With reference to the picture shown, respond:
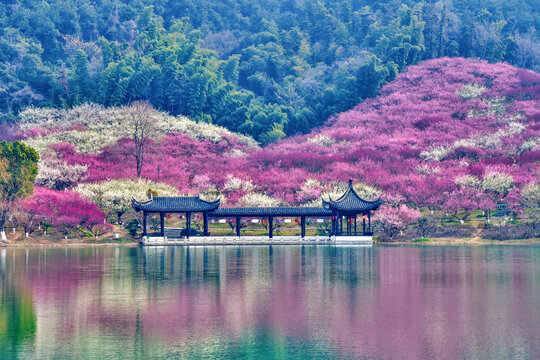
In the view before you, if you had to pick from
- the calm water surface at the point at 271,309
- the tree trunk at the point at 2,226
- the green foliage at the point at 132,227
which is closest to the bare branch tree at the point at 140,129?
the green foliage at the point at 132,227

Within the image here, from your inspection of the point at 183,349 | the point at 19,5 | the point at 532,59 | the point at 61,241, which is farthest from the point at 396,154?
the point at 19,5

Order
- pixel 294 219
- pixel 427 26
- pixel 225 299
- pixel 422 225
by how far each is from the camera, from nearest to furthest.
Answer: pixel 225 299 < pixel 422 225 < pixel 294 219 < pixel 427 26

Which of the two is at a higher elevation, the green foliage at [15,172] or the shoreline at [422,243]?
the green foliage at [15,172]

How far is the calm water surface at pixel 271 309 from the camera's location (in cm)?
2183

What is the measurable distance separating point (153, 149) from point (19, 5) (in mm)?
74042

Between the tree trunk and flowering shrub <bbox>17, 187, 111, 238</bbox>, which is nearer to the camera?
the tree trunk

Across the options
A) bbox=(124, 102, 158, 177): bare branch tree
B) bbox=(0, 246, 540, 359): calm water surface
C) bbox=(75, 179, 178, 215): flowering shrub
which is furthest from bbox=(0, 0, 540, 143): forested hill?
bbox=(0, 246, 540, 359): calm water surface

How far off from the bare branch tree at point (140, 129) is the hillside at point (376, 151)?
4.49 feet

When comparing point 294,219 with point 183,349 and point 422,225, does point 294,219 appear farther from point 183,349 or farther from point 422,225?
point 183,349

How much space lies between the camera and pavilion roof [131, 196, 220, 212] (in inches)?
2539

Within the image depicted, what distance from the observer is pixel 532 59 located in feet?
432

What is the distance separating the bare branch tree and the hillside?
1.37 metres

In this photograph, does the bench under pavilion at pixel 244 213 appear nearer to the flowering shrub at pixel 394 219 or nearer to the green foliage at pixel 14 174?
the flowering shrub at pixel 394 219

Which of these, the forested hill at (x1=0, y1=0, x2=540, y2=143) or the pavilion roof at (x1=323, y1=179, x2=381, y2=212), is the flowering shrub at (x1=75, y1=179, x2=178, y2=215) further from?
the forested hill at (x1=0, y1=0, x2=540, y2=143)
